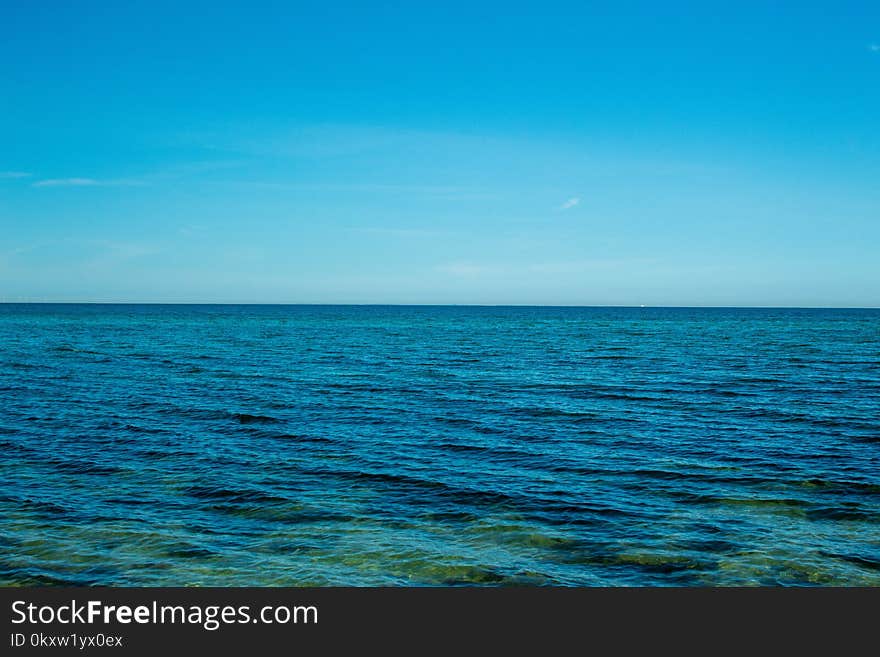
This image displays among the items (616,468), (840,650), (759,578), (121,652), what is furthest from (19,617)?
(616,468)

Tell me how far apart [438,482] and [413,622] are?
9212 mm

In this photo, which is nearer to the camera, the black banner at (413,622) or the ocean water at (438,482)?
the black banner at (413,622)

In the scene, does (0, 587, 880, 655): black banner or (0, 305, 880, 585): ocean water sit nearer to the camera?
(0, 587, 880, 655): black banner

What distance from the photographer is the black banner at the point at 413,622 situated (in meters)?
8.62

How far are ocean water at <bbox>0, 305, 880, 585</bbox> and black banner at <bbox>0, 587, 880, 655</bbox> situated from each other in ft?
6.41

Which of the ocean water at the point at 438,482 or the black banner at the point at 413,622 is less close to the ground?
the black banner at the point at 413,622

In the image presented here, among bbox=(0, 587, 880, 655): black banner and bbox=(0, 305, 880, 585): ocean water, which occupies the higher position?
bbox=(0, 587, 880, 655): black banner

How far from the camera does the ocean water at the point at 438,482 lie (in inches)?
499

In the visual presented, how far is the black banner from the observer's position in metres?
8.62

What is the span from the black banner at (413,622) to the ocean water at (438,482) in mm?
1954

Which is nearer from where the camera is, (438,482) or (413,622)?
(413,622)

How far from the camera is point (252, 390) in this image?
1421 inches

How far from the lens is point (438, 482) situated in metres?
18.2

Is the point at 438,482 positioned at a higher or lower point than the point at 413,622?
lower
